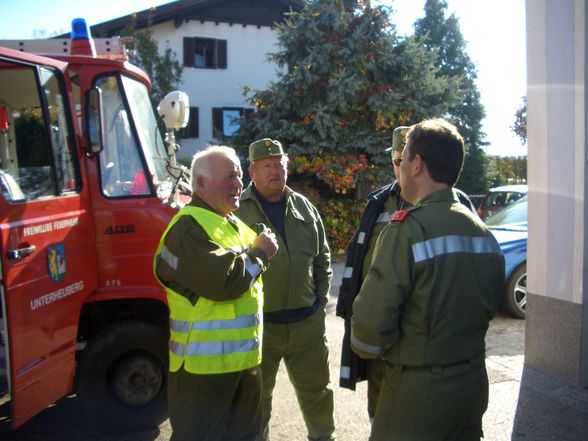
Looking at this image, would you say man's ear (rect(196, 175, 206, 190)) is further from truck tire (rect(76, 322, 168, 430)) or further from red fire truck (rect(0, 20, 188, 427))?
truck tire (rect(76, 322, 168, 430))

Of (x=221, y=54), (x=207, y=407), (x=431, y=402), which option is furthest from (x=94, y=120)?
(x=221, y=54)

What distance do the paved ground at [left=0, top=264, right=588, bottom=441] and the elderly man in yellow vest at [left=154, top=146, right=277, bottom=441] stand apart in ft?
4.62

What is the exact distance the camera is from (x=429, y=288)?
1.96 metres

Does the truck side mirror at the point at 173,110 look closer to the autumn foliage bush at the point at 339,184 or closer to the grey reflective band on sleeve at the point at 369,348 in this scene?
the grey reflective band on sleeve at the point at 369,348

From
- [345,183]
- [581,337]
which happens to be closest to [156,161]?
[581,337]

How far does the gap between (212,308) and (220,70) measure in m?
19.1

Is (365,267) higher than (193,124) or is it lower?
lower

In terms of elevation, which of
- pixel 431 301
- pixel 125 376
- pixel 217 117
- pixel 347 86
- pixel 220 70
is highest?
pixel 220 70

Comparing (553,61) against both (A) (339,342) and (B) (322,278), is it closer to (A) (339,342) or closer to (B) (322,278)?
(B) (322,278)

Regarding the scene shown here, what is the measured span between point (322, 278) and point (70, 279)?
5.02ft

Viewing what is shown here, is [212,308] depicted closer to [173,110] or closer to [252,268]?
[252,268]

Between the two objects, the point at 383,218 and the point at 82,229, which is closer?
the point at 383,218

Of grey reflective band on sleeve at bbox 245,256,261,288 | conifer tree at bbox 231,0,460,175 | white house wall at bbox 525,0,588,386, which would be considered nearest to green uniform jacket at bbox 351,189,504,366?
grey reflective band on sleeve at bbox 245,256,261,288

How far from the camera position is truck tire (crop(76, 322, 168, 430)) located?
359 centimetres
